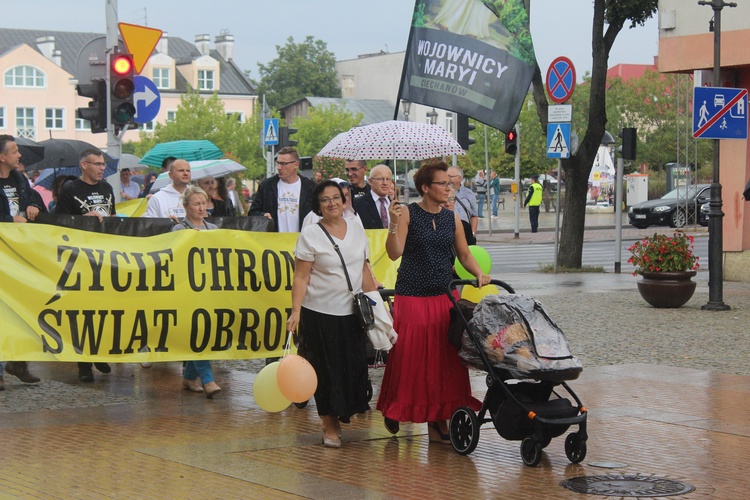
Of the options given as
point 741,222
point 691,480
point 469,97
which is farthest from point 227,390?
→ point 741,222

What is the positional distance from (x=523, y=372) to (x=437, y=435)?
116 centimetres

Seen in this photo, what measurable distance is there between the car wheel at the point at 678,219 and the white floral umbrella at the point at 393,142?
29.4 metres

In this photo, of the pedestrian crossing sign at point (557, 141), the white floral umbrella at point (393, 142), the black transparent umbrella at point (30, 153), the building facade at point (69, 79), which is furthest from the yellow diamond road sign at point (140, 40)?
the building facade at point (69, 79)

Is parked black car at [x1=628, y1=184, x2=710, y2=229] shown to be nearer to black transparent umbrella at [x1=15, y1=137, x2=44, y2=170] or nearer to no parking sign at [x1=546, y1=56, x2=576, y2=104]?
no parking sign at [x1=546, y1=56, x2=576, y2=104]

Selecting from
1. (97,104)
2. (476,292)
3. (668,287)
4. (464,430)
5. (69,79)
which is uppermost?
(69,79)

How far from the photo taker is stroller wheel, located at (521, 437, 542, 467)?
733 centimetres

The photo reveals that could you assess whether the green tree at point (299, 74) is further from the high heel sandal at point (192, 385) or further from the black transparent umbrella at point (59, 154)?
the high heel sandal at point (192, 385)

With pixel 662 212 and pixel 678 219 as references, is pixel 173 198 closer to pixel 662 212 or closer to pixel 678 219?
pixel 678 219

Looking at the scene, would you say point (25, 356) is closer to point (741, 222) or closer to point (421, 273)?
point (421, 273)

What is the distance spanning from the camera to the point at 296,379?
7.63m

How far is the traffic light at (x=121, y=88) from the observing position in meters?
14.4

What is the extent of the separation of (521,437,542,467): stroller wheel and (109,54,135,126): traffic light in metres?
8.70

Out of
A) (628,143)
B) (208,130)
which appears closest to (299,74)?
(208,130)

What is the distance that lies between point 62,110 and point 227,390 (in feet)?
278
